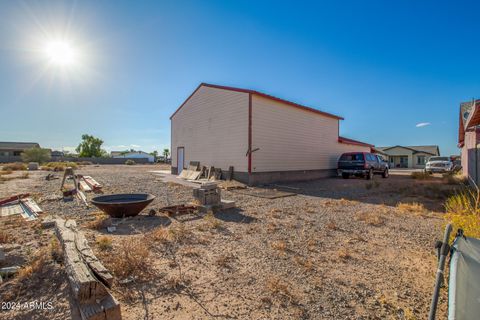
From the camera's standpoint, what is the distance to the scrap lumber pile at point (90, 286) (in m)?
2.11

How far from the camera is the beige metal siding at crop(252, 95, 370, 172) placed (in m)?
13.4

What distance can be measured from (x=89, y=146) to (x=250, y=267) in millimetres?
70220

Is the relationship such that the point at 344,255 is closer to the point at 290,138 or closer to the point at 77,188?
the point at 77,188

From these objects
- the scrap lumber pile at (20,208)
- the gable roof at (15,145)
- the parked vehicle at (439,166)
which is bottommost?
the scrap lumber pile at (20,208)

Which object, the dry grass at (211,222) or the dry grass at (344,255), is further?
the dry grass at (211,222)

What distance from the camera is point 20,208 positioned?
23.0 feet

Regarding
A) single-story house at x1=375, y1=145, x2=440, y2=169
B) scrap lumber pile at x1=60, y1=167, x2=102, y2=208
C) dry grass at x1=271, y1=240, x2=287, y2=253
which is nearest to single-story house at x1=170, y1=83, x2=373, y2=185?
scrap lumber pile at x1=60, y1=167, x2=102, y2=208

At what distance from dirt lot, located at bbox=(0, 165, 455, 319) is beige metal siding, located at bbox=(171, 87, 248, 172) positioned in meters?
7.90

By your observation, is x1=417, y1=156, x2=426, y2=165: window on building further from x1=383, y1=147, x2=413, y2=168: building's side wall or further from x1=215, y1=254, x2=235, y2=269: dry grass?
x1=215, y1=254, x2=235, y2=269: dry grass

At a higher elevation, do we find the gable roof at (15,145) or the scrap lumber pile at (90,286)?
the gable roof at (15,145)

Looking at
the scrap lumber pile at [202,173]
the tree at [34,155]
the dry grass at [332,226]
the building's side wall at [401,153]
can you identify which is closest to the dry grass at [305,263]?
the dry grass at [332,226]

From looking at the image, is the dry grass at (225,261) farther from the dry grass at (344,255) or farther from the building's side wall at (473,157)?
the building's side wall at (473,157)

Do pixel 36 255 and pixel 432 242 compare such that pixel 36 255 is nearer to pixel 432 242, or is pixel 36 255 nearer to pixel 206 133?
pixel 432 242

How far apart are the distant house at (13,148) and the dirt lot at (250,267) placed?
210 feet
